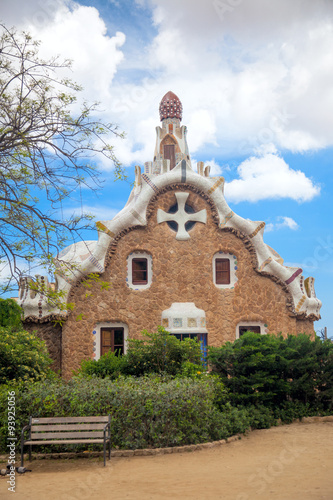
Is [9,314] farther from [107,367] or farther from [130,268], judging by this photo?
[130,268]

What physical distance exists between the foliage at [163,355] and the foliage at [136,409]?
7.13ft

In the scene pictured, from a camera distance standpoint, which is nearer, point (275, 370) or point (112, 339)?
point (275, 370)

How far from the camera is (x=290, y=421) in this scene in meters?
10.8

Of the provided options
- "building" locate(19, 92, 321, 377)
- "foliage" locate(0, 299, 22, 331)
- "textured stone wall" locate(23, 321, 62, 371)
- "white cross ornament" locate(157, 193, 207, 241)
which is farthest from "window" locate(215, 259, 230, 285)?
"foliage" locate(0, 299, 22, 331)

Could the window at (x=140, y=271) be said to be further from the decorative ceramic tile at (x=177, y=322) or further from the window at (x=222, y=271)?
the window at (x=222, y=271)

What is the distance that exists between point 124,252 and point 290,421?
694 centimetres

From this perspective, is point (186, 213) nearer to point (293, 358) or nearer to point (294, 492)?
point (293, 358)

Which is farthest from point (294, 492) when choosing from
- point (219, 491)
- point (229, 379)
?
point (229, 379)

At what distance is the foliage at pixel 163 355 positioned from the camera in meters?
11.2

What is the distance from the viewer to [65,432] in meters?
7.76

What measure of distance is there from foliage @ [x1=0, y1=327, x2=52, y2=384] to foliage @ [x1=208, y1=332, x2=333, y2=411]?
4.02m

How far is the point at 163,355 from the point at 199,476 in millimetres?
4687

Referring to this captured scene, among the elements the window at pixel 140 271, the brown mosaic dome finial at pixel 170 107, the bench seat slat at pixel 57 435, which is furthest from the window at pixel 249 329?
the brown mosaic dome finial at pixel 170 107

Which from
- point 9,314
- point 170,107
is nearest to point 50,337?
point 9,314
